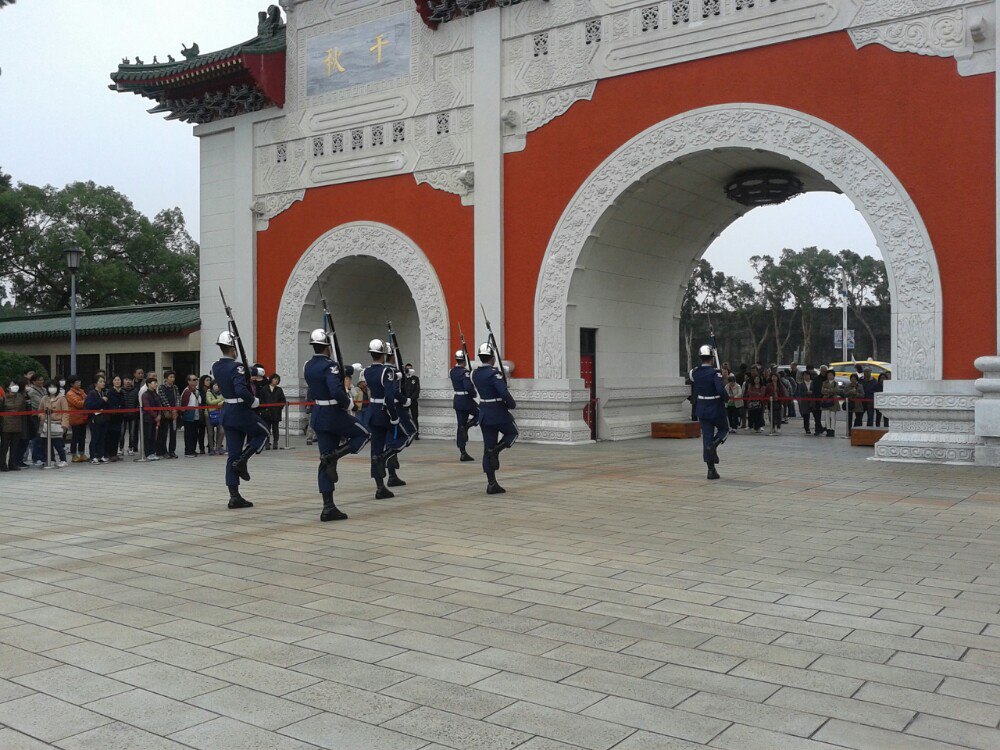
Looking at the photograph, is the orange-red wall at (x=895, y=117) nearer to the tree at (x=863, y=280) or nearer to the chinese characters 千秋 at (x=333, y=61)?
the chinese characters 千秋 at (x=333, y=61)

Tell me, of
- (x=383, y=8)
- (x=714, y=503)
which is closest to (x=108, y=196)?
(x=383, y=8)

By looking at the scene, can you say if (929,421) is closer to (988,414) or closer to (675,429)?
(988,414)

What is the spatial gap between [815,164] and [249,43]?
1071 cm

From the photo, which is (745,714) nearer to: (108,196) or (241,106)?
(241,106)

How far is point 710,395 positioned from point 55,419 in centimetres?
842

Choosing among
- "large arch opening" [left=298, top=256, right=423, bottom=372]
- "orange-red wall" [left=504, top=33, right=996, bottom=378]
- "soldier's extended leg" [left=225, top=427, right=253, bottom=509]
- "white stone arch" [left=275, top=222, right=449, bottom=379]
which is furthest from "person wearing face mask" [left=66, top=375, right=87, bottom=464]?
"orange-red wall" [left=504, top=33, right=996, bottom=378]

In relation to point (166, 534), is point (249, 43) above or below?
above

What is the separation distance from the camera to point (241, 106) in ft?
54.9

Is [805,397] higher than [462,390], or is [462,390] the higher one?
[462,390]

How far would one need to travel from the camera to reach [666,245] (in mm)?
14680

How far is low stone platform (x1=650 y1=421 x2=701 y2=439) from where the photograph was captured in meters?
14.2

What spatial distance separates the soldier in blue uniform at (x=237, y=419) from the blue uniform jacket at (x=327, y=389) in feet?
2.46

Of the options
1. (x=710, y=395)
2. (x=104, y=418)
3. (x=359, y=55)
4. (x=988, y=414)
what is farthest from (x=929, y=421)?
(x=359, y=55)

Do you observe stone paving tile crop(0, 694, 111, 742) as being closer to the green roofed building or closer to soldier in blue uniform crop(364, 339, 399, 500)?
soldier in blue uniform crop(364, 339, 399, 500)
